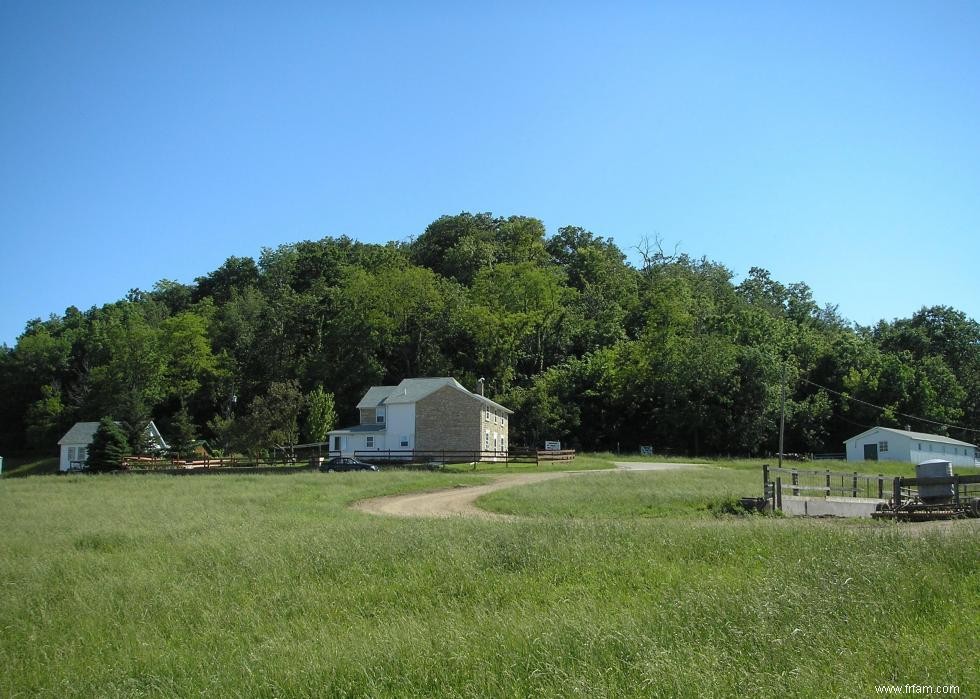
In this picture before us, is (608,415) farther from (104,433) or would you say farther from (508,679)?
(508,679)

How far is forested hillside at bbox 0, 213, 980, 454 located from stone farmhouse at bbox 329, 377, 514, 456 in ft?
21.1

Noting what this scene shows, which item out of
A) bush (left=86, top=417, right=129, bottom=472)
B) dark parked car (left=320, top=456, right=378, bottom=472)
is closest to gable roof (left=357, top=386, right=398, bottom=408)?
dark parked car (left=320, top=456, right=378, bottom=472)

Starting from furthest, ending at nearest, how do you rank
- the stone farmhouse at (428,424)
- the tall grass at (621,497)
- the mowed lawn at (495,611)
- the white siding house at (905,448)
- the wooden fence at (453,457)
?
the stone farmhouse at (428,424), the white siding house at (905,448), the wooden fence at (453,457), the tall grass at (621,497), the mowed lawn at (495,611)

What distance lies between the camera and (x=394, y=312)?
81.3m

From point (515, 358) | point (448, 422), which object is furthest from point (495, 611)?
point (515, 358)

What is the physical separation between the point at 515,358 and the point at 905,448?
3749cm

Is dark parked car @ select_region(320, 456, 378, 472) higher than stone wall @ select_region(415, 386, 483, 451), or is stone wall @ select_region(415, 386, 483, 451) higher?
stone wall @ select_region(415, 386, 483, 451)

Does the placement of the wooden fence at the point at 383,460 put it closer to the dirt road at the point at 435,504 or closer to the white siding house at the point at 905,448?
the dirt road at the point at 435,504

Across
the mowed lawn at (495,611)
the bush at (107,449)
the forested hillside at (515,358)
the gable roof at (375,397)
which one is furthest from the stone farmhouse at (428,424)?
the mowed lawn at (495,611)

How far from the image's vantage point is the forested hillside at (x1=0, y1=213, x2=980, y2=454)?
228 feet

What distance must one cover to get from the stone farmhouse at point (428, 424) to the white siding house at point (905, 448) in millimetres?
31079

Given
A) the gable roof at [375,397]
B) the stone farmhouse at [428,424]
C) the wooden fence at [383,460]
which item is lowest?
the wooden fence at [383,460]

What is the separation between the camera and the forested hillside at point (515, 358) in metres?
69.4

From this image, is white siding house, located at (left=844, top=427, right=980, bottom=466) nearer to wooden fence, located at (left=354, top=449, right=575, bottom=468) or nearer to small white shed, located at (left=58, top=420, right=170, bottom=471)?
wooden fence, located at (left=354, top=449, right=575, bottom=468)
